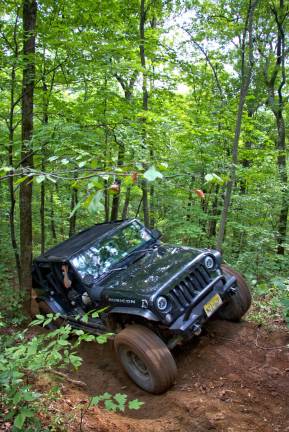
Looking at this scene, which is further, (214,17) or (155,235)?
(214,17)

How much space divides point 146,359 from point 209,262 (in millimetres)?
1768

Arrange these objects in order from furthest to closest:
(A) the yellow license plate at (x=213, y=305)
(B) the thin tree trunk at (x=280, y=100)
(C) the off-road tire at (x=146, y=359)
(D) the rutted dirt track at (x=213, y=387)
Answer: (B) the thin tree trunk at (x=280, y=100), (A) the yellow license plate at (x=213, y=305), (C) the off-road tire at (x=146, y=359), (D) the rutted dirt track at (x=213, y=387)

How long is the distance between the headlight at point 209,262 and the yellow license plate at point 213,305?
504 millimetres

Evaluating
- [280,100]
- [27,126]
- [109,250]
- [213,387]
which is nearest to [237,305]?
[213,387]

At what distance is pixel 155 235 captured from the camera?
614 cm

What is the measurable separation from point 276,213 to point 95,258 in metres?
9.52

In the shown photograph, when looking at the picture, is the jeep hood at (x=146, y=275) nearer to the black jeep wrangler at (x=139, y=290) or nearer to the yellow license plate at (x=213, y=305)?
the black jeep wrangler at (x=139, y=290)

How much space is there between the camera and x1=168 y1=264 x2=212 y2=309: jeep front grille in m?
4.23

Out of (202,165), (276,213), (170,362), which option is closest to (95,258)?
(170,362)

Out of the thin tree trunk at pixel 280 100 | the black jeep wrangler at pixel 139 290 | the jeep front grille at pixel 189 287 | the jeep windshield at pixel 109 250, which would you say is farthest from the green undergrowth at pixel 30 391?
the thin tree trunk at pixel 280 100

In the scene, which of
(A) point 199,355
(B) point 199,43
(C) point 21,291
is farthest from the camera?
(B) point 199,43

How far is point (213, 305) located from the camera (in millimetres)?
4453

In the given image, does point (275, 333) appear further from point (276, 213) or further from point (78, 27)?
point (276, 213)

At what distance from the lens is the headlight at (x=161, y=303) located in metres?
4.01
